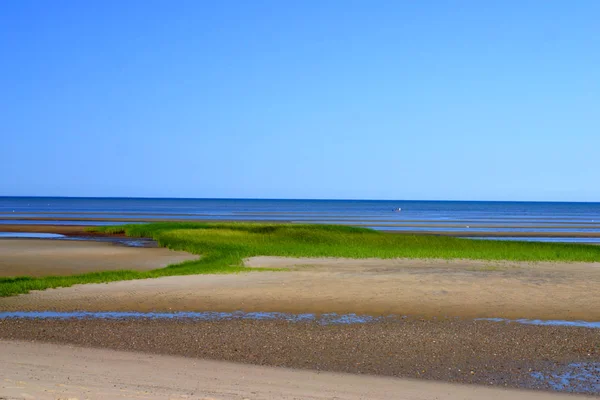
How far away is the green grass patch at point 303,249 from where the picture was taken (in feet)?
84.6

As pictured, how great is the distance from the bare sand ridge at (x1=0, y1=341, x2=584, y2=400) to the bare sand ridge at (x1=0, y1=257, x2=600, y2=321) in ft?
22.1

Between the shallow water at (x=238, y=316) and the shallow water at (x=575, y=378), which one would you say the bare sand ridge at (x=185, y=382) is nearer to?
the shallow water at (x=575, y=378)

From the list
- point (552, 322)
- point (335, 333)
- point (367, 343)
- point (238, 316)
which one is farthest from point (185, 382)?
point (552, 322)

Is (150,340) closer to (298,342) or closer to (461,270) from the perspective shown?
(298,342)

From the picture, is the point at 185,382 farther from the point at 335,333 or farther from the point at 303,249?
the point at 303,249

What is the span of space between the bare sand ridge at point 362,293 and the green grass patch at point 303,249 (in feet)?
5.50

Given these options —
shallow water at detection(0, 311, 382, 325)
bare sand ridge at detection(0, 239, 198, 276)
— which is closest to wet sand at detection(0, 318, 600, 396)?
shallow water at detection(0, 311, 382, 325)

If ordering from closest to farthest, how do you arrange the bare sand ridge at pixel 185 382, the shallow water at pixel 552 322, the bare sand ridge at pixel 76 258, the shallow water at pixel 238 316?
the bare sand ridge at pixel 185 382 → the shallow water at pixel 552 322 → the shallow water at pixel 238 316 → the bare sand ridge at pixel 76 258

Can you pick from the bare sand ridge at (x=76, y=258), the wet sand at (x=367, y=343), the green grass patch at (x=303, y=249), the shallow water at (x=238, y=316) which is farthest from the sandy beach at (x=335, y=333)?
the bare sand ridge at (x=76, y=258)

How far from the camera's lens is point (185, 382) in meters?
11.1

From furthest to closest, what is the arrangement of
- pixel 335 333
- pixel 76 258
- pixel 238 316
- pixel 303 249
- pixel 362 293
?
1. pixel 76 258
2. pixel 303 249
3. pixel 362 293
4. pixel 238 316
5. pixel 335 333

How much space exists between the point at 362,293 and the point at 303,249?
13.5 meters

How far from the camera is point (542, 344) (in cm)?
1488

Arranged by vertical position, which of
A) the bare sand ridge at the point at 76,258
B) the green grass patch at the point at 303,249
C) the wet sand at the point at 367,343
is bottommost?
the wet sand at the point at 367,343
